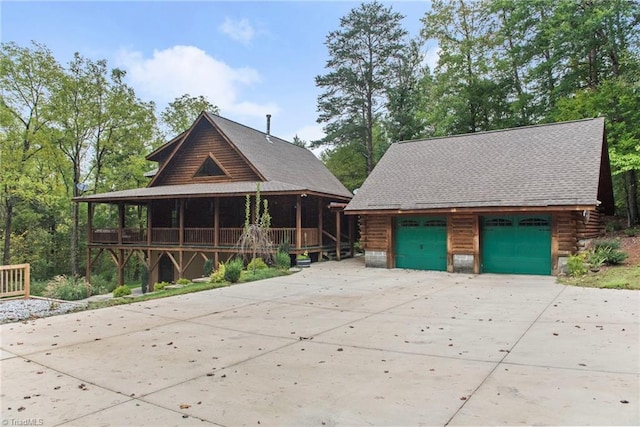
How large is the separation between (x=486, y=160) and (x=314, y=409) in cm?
1458

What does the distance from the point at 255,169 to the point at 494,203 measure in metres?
10.5

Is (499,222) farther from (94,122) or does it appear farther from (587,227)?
(94,122)

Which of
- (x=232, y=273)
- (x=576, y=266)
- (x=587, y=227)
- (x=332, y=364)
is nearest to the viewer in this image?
(x=332, y=364)

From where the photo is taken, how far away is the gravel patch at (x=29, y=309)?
314 inches

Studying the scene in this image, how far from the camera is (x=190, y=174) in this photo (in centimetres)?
2109

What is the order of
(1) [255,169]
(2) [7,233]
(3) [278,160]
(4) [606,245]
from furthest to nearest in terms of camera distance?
1. (2) [7,233]
2. (3) [278,160]
3. (1) [255,169]
4. (4) [606,245]

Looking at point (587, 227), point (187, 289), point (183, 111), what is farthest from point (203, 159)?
point (587, 227)

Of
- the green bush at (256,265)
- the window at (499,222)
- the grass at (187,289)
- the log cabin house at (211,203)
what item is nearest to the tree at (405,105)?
the log cabin house at (211,203)

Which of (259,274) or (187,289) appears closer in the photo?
(187,289)

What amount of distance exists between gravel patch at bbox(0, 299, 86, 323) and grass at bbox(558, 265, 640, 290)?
1236cm

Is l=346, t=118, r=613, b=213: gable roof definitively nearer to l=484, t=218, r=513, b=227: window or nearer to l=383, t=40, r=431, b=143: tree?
l=484, t=218, r=513, b=227: window

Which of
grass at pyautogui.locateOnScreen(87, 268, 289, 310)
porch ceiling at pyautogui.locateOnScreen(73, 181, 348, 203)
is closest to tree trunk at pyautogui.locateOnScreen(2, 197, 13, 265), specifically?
porch ceiling at pyautogui.locateOnScreen(73, 181, 348, 203)

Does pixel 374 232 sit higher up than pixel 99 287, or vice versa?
pixel 374 232

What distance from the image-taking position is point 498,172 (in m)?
14.8
